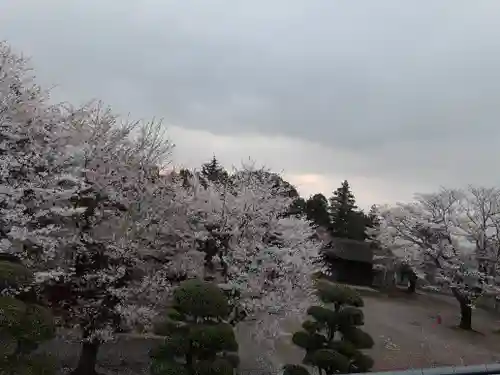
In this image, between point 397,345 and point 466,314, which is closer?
point 397,345

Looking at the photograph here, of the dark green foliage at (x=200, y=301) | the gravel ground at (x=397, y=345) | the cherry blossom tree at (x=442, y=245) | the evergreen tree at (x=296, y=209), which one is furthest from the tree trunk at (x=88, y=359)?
the cherry blossom tree at (x=442, y=245)

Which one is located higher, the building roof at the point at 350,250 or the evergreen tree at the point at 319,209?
the evergreen tree at the point at 319,209

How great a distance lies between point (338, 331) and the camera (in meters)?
9.96

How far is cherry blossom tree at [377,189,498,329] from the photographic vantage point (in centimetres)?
2338

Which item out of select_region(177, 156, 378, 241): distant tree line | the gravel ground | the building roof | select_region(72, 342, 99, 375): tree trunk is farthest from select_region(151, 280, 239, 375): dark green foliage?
select_region(177, 156, 378, 241): distant tree line

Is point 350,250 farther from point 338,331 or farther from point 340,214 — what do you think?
point 338,331

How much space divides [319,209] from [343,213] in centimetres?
279

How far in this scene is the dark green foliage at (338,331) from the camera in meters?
9.51

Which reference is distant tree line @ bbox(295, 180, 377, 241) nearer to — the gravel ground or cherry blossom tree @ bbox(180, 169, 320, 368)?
the gravel ground

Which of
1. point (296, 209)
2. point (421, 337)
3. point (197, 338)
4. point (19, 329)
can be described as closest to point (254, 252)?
point (197, 338)

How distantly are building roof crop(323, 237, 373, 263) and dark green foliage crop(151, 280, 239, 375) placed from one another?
28.0m

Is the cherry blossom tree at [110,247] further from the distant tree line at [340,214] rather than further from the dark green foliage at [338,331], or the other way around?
the distant tree line at [340,214]

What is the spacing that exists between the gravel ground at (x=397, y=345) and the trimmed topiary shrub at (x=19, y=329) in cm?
646

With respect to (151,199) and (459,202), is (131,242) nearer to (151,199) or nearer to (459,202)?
(151,199)
